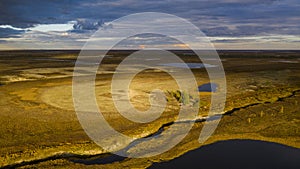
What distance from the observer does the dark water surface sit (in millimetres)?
12258

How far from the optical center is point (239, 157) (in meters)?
13.0

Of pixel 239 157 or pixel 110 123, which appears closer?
Answer: pixel 239 157

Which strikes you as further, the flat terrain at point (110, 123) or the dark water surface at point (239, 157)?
the flat terrain at point (110, 123)

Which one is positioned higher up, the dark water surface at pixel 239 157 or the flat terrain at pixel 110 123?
the flat terrain at pixel 110 123

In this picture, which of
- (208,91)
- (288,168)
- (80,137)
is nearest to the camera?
(288,168)

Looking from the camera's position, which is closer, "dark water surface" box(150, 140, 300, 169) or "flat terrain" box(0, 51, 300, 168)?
"dark water surface" box(150, 140, 300, 169)

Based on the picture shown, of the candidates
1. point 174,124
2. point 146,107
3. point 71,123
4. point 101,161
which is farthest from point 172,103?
point 101,161

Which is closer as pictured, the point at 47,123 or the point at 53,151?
the point at 53,151

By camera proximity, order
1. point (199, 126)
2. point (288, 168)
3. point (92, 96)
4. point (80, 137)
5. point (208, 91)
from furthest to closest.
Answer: point (208, 91), point (92, 96), point (199, 126), point (80, 137), point (288, 168)

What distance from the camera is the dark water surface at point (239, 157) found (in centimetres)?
1226

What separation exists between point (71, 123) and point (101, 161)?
18.0 feet

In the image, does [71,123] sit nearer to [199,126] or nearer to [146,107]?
[146,107]

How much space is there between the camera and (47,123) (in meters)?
17.5

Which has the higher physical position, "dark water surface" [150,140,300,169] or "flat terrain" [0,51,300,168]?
"flat terrain" [0,51,300,168]
